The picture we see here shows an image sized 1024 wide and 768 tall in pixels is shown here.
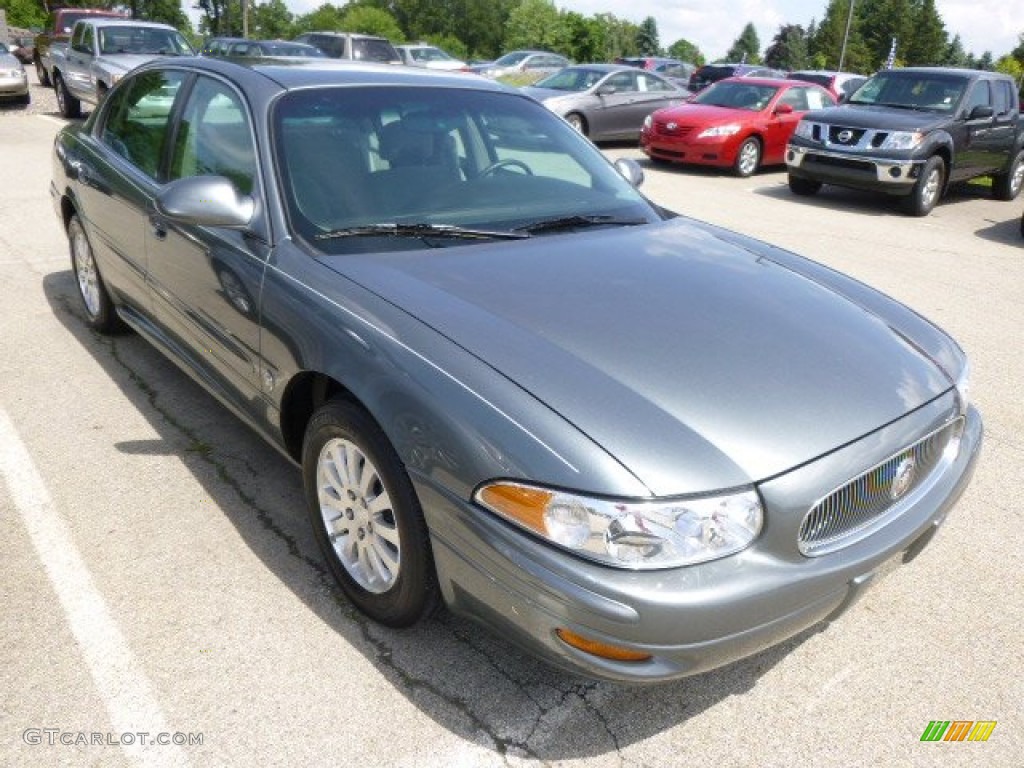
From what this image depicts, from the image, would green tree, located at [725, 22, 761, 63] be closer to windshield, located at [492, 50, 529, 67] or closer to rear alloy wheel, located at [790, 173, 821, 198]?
windshield, located at [492, 50, 529, 67]

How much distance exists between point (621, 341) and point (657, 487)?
592mm

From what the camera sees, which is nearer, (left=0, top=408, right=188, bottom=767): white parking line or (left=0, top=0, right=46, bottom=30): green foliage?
(left=0, top=408, right=188, bottom=767): white parking line

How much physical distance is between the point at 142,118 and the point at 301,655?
9.53ft

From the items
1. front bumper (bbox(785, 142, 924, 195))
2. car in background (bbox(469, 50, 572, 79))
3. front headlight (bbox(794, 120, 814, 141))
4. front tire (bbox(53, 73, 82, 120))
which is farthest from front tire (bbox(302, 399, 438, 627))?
car in background (bbox(469, 50, 572, 79))

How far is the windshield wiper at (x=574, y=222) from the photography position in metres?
3.22

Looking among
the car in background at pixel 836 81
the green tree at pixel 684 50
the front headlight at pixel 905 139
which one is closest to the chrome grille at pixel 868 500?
the front headlight at pixel 905 139

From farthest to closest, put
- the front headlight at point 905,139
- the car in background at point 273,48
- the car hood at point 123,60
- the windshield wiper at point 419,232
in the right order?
1. the car in background at point 273,48
2. the car hood at point 123,60
3. the front headlight at point 905,139
4. the windshield wiper at point 419,232

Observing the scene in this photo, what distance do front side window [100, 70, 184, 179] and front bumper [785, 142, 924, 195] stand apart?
8.72 metres

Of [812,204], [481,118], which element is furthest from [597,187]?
[812,204]

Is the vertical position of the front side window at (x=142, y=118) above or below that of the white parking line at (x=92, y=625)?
above

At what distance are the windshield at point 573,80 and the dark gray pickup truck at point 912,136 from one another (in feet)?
16.0

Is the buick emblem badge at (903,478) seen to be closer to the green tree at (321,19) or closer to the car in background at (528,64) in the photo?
the car in background at (528,64)

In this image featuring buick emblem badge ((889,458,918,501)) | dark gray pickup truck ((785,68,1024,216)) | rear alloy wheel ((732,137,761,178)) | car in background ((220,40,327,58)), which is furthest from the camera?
car in background ((220,40,327,58))

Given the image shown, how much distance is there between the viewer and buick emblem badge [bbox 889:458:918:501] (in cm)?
242
